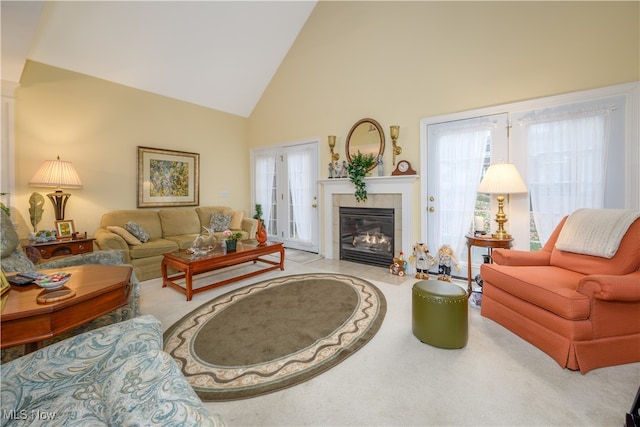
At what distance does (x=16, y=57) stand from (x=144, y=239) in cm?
249

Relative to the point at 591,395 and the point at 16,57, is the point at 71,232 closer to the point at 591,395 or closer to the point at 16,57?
the point at 16,57

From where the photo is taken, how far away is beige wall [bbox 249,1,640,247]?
282 cm

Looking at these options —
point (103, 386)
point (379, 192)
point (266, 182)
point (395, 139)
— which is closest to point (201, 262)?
point (103, 386)

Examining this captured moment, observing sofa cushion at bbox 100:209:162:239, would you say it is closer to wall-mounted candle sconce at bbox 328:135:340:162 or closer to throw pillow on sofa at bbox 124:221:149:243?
throw pillow on sofa at bbox 124:221:149:243

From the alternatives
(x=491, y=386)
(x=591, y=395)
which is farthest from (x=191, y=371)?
(x=591, y=395)

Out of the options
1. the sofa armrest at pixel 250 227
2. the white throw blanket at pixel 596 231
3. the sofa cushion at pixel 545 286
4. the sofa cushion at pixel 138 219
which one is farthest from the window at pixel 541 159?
the sofa cushion at pixel 138 219

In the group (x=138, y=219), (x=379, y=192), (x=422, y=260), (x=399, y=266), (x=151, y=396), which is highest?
(x=379, y=192)

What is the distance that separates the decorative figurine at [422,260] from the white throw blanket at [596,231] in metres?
1.47

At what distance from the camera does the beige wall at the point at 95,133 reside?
367 centimetres

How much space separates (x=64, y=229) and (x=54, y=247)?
0.41 metres

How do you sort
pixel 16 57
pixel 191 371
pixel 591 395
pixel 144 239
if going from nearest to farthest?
pixel 591 395 < pixel 191 371 < pixel 16 57 < pixel 144 239

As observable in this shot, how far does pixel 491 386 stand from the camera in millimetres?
1678

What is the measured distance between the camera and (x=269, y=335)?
7.52 feet

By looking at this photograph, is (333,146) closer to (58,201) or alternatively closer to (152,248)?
(152,248)
